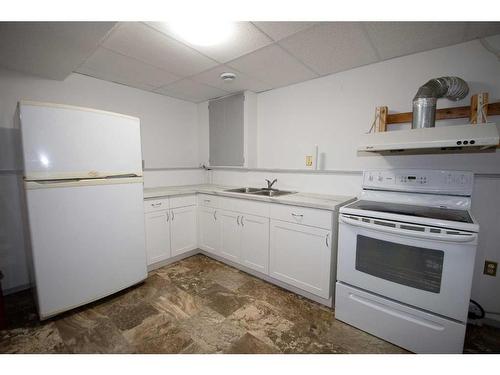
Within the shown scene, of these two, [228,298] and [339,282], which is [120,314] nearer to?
[228,298]

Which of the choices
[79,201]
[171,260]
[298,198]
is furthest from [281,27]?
[171,260]

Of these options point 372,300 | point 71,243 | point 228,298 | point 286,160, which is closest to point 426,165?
point 372,300

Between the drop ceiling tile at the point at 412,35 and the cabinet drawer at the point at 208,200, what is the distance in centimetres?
216

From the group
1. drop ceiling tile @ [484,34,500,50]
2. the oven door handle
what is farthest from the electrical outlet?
drop ceiling tile @ [484,34,500,50]

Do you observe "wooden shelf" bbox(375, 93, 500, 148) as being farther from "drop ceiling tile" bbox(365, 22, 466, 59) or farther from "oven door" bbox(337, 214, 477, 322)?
"oven door" bbox(337, 214, 477, 322)

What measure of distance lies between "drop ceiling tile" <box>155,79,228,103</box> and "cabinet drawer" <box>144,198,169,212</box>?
1449mm

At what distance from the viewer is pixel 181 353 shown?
141 cm

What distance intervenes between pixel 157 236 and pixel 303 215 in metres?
1.69

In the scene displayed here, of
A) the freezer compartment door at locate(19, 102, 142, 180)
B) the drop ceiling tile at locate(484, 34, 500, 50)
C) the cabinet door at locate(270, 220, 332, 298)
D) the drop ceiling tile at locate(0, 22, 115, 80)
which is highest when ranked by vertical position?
the drop ceiling tile at locate(484, 34, 500, 50)

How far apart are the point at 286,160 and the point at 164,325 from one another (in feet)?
6.93

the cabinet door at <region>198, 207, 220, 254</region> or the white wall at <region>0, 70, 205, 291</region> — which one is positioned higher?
the white wall at <region>0, 70, 205, 291</region>

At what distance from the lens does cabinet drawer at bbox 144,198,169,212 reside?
7.83 ft

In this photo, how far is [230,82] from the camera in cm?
257

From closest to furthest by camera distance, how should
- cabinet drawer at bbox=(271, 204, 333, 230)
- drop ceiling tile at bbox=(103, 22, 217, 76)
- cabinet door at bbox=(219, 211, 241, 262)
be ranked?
drop ceiling tile at bbox=(103, 22, 217, 76)
cabinet drawer at bbox=(271, 204, 333, 230)
cabinet door at bbox=(219, 211, 241, 262)
